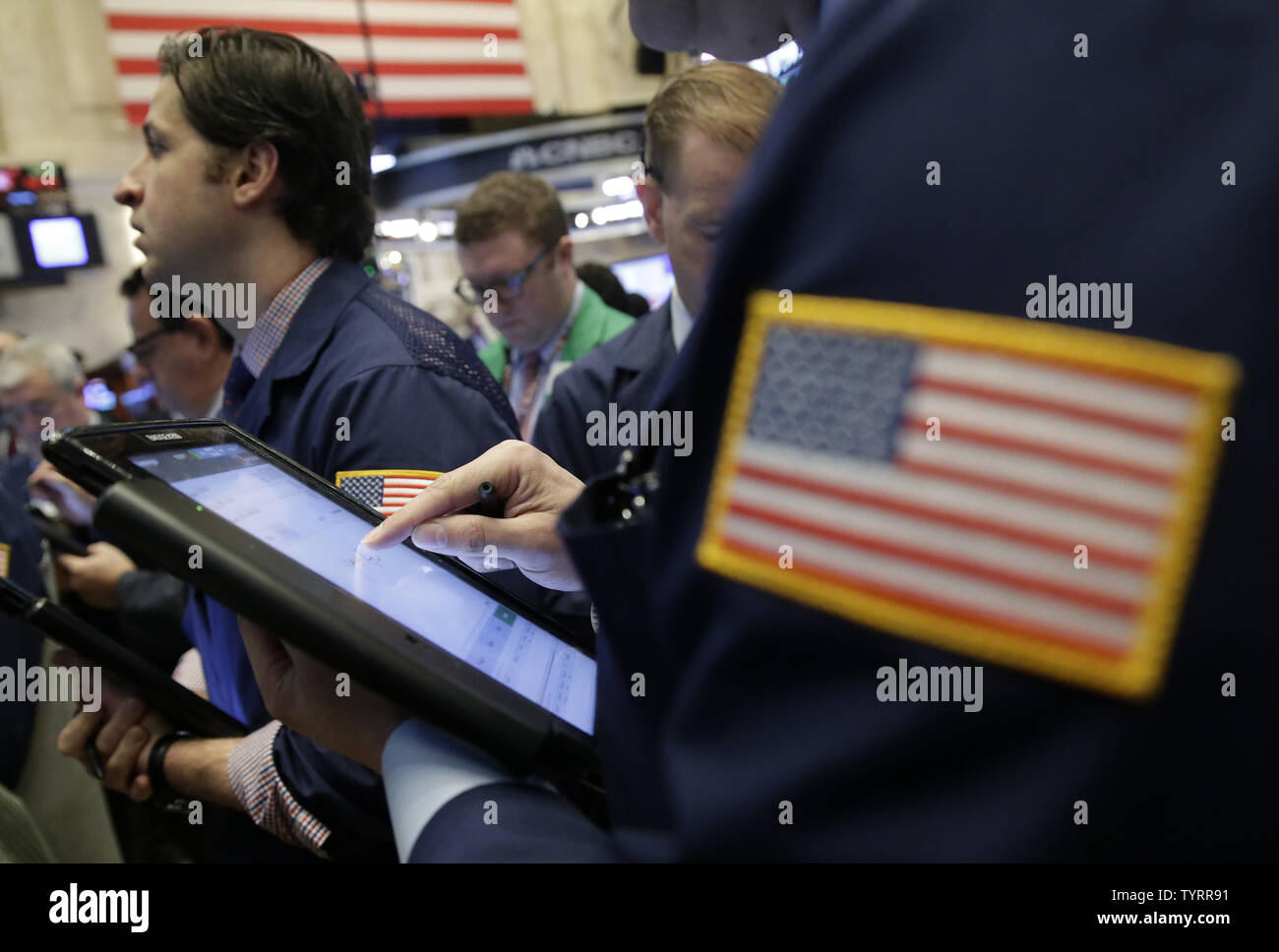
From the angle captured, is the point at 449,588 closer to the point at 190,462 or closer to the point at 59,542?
the point at 190,462

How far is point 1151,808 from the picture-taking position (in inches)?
15.3

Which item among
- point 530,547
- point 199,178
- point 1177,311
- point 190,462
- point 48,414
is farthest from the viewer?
point 48,414

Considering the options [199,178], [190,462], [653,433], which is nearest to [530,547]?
[190,462]

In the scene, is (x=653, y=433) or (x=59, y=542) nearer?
(x=653, y=433)

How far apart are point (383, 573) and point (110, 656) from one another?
54 cm

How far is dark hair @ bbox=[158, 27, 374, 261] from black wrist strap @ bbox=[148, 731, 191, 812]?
883 mm

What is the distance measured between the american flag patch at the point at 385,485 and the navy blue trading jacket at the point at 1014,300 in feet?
2.78

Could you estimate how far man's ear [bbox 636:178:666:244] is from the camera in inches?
83.5

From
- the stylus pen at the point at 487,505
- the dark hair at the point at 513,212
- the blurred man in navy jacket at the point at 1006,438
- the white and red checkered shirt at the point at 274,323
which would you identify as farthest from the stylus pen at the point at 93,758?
the dark hair at the point at 513,212

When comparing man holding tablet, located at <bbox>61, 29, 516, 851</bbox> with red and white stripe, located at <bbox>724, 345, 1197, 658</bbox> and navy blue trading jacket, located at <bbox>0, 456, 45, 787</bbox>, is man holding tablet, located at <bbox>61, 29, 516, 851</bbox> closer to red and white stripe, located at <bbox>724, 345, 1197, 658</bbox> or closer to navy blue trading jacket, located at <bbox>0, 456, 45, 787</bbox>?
navy blue trading jacket, located at <bbox>0, 456, 45, 787</bbox>

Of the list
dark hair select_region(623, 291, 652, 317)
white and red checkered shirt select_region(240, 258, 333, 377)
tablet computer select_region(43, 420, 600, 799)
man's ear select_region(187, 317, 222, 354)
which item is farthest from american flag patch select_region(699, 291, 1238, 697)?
→ dark hair select_region(623, 291, 652, 317)

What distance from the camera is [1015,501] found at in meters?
0.38

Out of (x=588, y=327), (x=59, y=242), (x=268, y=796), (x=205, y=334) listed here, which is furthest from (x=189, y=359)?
(x=59, y=242)
